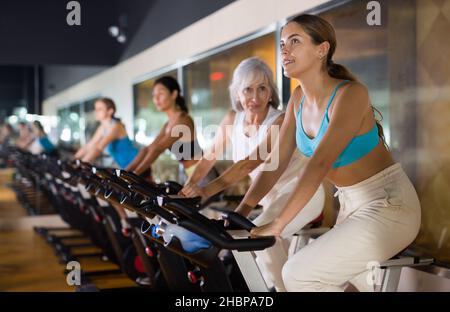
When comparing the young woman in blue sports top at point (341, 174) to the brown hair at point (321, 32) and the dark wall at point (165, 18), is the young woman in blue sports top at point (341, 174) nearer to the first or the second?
the brown hair at point (321, 32)

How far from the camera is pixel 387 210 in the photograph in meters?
2.19

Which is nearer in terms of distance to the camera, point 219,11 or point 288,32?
point 288,32

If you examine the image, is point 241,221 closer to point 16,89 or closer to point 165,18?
point 165,18

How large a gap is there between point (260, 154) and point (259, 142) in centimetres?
27

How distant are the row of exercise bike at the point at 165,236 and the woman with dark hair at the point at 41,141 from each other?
7.81ft

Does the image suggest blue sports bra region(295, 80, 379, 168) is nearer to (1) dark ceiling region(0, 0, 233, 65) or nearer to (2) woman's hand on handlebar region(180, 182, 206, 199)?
(2) woman's hand on handlebar region(180, 182, 206, 199)

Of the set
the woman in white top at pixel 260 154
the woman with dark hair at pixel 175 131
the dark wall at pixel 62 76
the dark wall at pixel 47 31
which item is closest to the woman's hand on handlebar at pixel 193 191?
the woman in white top at pixel 260 154

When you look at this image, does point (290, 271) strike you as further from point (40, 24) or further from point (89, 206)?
point (40, 24)

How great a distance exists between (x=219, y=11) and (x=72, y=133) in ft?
20.7

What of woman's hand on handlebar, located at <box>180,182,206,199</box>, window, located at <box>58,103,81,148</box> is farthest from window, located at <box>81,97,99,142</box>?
woman's hand on handlebar, located at <box>180,182,206,199</box>

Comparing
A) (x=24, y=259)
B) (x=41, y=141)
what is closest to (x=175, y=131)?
(x=24, y=259)

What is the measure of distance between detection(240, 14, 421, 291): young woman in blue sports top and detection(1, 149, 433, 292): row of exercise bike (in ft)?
0.48
